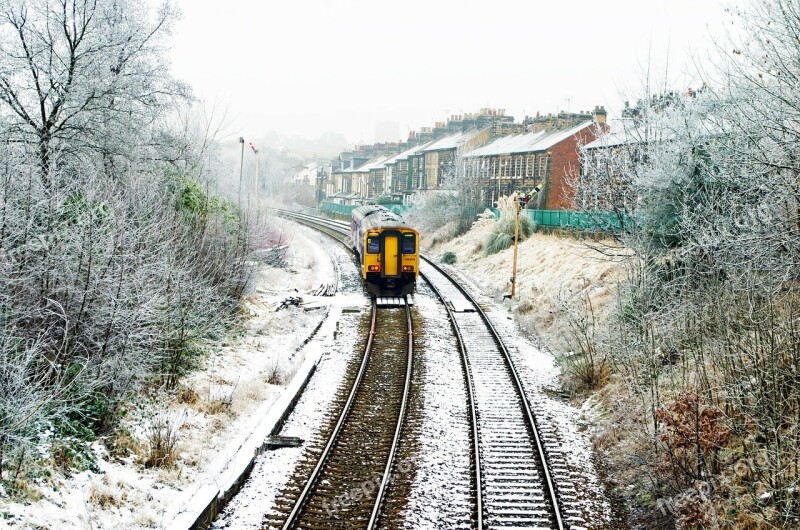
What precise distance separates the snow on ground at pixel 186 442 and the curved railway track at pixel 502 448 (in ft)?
6.41

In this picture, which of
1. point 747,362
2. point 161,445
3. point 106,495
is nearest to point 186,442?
point 161,445

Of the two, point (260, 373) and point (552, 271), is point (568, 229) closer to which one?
point (552, 271)

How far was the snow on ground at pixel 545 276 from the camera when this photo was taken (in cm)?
1805

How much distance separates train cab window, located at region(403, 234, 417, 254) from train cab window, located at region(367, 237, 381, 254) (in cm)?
93

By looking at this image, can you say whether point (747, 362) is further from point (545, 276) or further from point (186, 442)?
point (545, 276)

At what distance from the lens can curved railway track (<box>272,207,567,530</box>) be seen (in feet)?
25.9

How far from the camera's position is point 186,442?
376 inches

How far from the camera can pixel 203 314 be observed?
14.3m

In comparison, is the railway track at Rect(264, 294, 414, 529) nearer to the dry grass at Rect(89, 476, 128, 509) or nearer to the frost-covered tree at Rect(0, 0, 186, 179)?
the dry grass at Rect(89, 476, 128, 509)

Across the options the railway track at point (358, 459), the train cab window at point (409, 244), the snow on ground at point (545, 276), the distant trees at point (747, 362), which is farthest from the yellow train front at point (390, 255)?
the distant trees at point (747, 362)

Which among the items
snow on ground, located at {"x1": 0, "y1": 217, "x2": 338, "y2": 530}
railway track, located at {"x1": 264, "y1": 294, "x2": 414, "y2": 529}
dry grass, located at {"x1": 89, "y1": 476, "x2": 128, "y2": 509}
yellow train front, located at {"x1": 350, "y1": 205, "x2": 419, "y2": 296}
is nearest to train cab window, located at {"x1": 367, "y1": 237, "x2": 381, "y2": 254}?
yellow train front, located at {"x1": 350, "y1": 205, "x2": 419, "y2": 296}

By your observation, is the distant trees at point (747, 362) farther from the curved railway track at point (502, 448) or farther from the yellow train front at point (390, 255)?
the yellow train front at point (390, 255)

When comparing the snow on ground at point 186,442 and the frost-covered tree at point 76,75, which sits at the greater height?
the frost-covered tree at point 76,75

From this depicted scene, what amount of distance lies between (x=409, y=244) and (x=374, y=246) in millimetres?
1255
